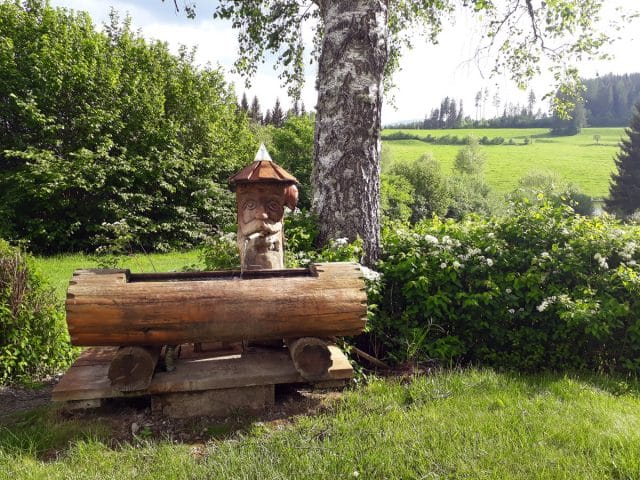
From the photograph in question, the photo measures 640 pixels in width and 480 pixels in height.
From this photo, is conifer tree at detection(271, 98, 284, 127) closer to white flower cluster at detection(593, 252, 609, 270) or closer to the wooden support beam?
white flower cluster at detection(593, 252, 609, 270)

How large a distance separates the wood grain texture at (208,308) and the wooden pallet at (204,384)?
310 mm

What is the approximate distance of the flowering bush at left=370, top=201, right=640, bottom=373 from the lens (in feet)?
12.2

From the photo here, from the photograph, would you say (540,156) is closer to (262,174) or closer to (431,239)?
(431,239)

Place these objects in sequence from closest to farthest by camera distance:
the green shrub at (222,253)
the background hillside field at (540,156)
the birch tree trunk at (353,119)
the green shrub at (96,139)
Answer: the green shrub at (222,253)
the birch tree trunk at (353,119)
the green shrub at (96,139)
the background hillside field at (540,156)

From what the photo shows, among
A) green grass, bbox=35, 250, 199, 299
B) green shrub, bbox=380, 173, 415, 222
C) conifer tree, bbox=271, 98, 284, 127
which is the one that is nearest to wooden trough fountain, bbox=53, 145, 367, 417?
green grass, bbox=35, 250, 199, 299

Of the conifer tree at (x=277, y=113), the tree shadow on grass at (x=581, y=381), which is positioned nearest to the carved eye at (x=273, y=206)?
the tree shadow on grass at (x=581, y=381)

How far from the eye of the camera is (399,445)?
2.37m

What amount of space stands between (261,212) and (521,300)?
2.59 m

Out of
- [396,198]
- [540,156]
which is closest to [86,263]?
[396,198]

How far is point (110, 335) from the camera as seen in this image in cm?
253

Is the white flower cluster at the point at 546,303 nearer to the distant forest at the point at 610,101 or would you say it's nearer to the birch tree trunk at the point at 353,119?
the birch tree trunk at the point at 353,119

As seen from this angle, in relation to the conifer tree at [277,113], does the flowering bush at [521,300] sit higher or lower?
lower

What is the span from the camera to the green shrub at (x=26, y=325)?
3.73 meters

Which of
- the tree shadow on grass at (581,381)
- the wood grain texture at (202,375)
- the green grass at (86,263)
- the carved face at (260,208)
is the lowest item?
the green grass at (86,263)
